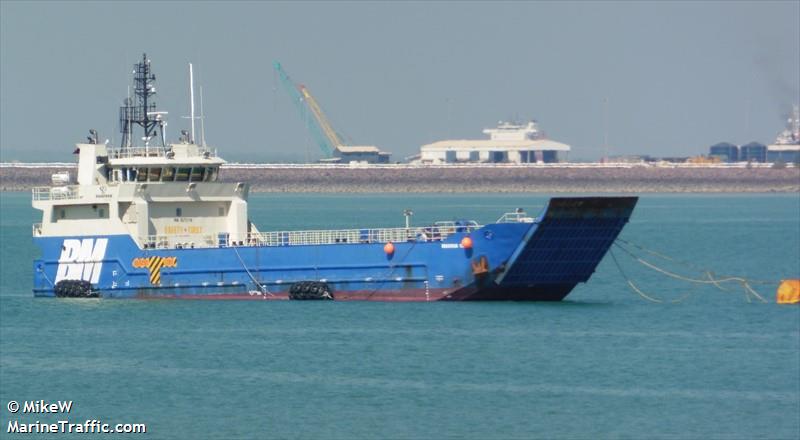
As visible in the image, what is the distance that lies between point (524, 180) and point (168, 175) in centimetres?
14315

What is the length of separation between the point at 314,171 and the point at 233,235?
146m

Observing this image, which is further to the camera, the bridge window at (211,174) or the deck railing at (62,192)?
the deck railing at (62,192)

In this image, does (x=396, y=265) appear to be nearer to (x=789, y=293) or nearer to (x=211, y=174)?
(x=211, y=174)

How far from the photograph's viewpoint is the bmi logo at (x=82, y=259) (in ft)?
174

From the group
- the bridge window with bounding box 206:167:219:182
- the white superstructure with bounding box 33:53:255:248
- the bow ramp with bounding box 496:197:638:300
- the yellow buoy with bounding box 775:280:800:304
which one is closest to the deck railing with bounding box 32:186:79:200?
the white superstructure with bounding box 33:53:255:248

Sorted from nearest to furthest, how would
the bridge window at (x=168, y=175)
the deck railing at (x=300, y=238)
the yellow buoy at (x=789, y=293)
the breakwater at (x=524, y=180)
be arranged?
1. the deck railing at (x=300, y=238)
2. the yellow buoy at (x=789, y=293)
3. the bridge window at (x=168, y=175)
4. the breakwater at (x=524, y=180)

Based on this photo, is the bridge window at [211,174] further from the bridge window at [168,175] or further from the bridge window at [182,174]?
the bridge window at [168,175]

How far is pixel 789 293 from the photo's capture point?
50750 mm

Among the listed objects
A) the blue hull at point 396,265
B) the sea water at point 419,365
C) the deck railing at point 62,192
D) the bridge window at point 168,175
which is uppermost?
the bridge window at point 168,175

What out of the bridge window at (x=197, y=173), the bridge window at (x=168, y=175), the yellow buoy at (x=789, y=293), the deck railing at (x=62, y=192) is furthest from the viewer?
the deck railing at (x=62, y=192)

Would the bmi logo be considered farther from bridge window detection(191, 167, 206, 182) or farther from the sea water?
bridge window detection(191, 167, 206, 182)

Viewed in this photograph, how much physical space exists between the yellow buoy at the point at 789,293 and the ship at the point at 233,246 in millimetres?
6244

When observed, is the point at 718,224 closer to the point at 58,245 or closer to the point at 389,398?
the point at 58,245

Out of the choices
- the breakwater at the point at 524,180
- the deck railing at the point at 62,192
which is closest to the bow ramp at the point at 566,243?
the deck railing at the point at 62,192
